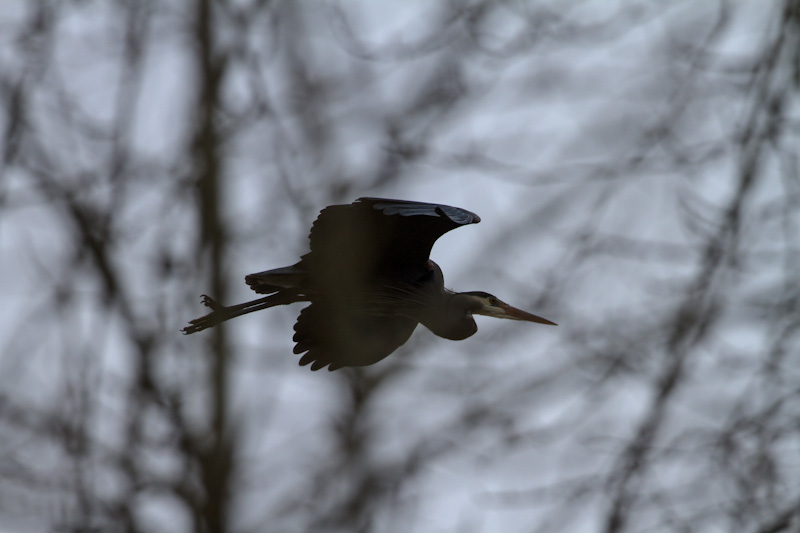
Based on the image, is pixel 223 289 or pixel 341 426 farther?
pixel 341 426

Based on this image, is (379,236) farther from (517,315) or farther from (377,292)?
(517,315)

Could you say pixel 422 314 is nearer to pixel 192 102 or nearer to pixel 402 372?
pixel 402 372

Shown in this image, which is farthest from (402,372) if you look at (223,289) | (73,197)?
(73,197)

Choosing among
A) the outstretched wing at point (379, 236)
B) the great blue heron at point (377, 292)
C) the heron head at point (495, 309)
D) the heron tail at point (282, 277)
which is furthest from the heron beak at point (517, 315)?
the heron tail at point (282, 277)

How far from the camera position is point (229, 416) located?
2.76m

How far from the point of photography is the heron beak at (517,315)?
4.51 meters

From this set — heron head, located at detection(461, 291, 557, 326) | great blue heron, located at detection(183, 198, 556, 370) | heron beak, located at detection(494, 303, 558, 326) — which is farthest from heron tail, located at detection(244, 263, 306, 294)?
heron beak, located at detection(494, 303, 558, 326)

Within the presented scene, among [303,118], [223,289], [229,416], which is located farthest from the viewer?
[303,118]

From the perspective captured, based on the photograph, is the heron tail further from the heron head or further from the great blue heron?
the heron head

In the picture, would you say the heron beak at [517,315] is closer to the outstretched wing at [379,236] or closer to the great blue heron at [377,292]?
the great blue heron at [377,292]

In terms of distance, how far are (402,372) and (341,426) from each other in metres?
0.59

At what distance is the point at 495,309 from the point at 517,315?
240 millimetres

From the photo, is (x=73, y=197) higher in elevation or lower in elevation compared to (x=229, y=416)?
higher

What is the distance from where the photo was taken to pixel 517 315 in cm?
462
